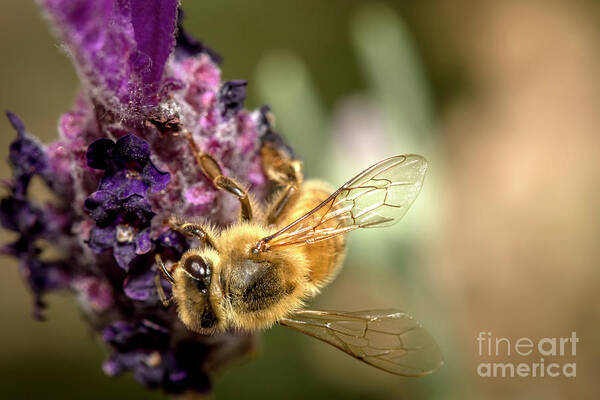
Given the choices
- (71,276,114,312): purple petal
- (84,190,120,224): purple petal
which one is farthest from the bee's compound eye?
(71,276,114,312): purple petal

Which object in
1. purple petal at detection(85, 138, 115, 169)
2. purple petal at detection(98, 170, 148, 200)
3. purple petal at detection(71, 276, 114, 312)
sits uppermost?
purple petal at detection(85, 138, 115, 169)

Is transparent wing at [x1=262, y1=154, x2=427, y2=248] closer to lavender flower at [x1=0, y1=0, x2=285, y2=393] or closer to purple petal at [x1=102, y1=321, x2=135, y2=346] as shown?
lavender flower at [x1=0, y1=0, x2=285, y2=393]

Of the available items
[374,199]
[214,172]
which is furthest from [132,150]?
[374,199]

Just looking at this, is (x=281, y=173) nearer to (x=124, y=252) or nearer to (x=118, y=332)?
(x=124, y=252)

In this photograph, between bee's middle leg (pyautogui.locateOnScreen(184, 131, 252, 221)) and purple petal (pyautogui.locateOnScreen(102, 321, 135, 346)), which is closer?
bee's middle leg (pyautogui.locateOnScreen(184, 131, 252, 221))

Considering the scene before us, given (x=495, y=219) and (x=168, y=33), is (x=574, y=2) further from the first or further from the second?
(x=168, y=33)

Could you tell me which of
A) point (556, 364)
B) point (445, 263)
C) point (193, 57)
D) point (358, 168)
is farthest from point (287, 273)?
point (445, 263)
